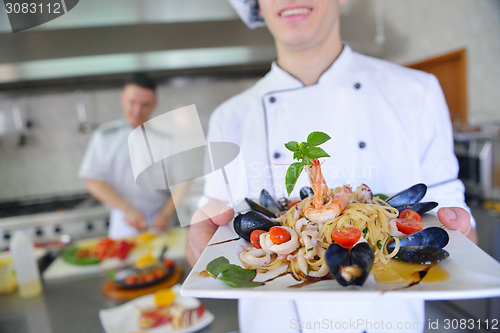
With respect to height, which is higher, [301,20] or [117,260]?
[301,20]

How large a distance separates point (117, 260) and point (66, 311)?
0.50 metres

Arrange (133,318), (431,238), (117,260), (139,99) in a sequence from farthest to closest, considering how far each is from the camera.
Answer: (139,99)
(117,260)
(133,318)
(431,238)

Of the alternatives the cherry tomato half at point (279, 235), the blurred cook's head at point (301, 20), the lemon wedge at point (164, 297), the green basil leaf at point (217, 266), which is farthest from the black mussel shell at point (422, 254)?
the lemon wedge at point (164, 297)

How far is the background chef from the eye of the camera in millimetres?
2506

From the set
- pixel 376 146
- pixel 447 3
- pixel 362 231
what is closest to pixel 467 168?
pixel 447 3

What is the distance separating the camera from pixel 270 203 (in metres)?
0.85

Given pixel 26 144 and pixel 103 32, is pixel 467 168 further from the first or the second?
pixel 26 144

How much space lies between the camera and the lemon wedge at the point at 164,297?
1275 mm

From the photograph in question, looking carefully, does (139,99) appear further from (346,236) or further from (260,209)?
(346,236)

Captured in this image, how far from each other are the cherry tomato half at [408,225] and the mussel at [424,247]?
0.04m

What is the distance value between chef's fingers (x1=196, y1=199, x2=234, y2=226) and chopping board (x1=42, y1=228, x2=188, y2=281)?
3.23ft

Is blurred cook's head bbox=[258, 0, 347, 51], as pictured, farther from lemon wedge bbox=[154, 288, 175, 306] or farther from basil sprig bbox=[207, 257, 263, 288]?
lemon wedge bbox=[154, 288, 175, 306]

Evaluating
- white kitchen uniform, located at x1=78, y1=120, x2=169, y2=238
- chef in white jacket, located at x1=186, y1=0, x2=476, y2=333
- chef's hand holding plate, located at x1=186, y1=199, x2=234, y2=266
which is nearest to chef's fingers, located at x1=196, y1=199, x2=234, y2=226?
Result: chef's hand holding plate, located at x1=186, y1=199, x2=234, y2=266

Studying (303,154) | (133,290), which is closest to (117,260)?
(133,290)
